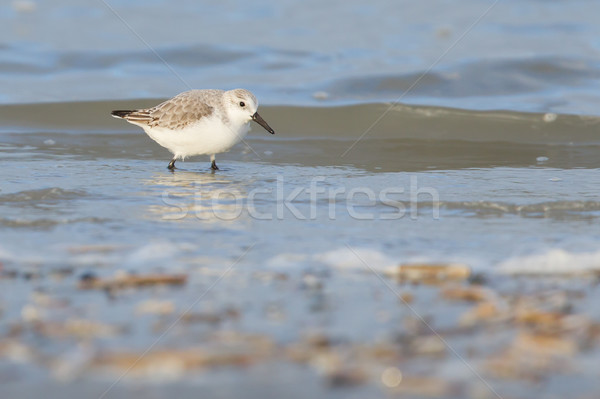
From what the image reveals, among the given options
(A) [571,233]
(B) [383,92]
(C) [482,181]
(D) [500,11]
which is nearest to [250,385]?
(A) [571,233]

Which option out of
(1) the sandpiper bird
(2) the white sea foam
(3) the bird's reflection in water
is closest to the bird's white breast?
(1) the sandpiper bird

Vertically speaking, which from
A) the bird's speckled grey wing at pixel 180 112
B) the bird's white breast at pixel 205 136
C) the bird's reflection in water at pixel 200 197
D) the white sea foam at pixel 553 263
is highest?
the bird's speckled grey wing at pixel 180 112

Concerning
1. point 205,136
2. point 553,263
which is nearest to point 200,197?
point 205,136

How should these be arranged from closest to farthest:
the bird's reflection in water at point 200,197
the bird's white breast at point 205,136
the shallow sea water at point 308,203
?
the shallow sea water at point 308,203 → the bird's reflection in water at point 200,197 → the bird's white breast at point 205,136

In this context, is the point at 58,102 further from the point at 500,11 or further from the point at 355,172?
the point at 500,11

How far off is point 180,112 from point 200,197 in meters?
1.38

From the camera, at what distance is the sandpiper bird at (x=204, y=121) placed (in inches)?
273

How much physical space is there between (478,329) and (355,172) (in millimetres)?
3867

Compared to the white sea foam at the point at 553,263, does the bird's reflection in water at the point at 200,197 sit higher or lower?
higher

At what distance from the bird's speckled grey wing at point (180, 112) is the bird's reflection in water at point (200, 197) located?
434 mm

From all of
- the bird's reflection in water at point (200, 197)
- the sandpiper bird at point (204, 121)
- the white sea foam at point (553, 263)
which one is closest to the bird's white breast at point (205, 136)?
the sandpiper bird at point (204, 121)

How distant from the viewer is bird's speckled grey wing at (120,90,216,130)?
701cm

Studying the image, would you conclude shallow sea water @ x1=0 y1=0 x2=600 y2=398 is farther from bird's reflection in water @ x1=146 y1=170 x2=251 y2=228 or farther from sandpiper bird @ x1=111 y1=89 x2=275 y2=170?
sandpiper bird @ x1=111 y1=89 x2=275 y2=170

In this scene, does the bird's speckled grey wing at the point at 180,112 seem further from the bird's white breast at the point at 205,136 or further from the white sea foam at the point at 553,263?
the white sea foam at the point at 553,263
